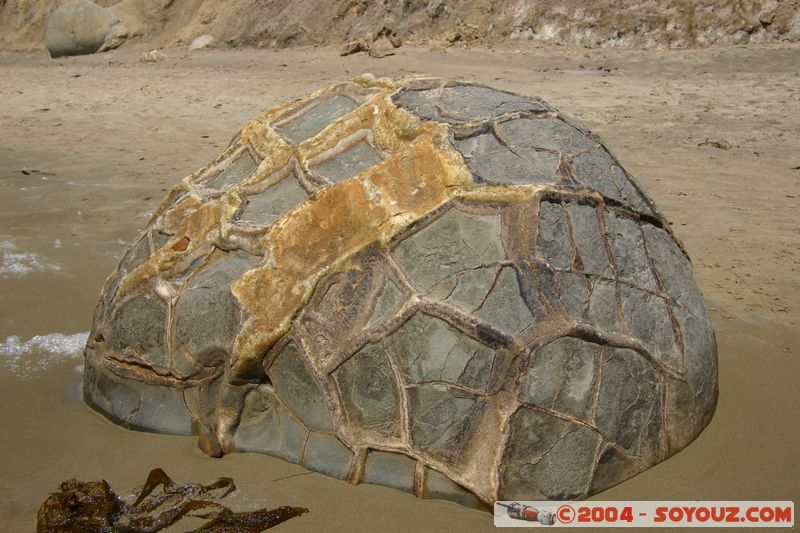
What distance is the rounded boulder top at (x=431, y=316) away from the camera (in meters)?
2.30

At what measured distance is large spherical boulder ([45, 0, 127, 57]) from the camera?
46.6 feet

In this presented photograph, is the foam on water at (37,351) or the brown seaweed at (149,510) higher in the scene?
the brown seaweed at (149,510)

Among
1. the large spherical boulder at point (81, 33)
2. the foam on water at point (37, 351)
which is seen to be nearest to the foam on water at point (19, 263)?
the foam on water at point (37, 351)

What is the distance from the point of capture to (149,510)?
2.41 meters

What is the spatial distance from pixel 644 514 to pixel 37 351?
2.53 meters

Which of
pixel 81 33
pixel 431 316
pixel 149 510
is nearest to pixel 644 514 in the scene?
pixel 431 316

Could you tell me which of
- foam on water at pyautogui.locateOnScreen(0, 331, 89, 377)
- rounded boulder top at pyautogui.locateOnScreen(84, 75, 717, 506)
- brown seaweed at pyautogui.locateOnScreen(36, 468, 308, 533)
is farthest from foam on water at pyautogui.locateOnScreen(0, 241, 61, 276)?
brown seaweed at pyautogui.locateOnScreen(36, 468, 308, 533)

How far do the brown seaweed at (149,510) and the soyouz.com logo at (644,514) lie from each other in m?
0.60

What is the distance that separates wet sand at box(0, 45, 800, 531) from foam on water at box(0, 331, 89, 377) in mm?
14

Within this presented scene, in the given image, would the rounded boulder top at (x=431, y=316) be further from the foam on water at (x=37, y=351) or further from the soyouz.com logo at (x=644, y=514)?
the foam on water at (x=37, y=351)

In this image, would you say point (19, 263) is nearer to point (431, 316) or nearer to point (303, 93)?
point (431, 316)

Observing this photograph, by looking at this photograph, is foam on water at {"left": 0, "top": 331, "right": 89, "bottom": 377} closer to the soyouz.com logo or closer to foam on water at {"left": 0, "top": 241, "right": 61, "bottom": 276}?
foam on water at {"left": 0, "top": 241, "right": 61, "bottom": 276}

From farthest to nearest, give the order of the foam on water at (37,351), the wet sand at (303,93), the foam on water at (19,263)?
the foam on water at (19,263) < the foam on water at (37,351) < the wet sand at (303,93)

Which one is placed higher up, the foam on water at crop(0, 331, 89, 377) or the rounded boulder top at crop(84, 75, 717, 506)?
the rounded boulder top at crop(84, 75, 717, 506)
